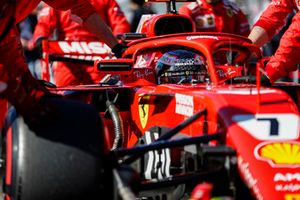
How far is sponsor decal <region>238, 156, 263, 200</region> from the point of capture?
13.4 ft

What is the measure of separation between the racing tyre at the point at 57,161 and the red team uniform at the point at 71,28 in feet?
18.5

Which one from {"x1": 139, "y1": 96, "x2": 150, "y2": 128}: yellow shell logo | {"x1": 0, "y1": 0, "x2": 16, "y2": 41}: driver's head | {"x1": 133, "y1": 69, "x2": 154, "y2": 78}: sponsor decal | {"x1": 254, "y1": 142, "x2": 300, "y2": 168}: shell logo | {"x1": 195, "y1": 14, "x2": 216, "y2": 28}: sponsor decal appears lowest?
{"x1": 254, "y1": 142, "x2": 300, "y2": 168}: shell logo

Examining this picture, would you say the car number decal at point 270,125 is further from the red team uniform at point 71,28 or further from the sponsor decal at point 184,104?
the red team uniform at point 71,28

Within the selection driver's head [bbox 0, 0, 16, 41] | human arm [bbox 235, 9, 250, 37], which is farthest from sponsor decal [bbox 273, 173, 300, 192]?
human arm [bbox 235, 9, 250, 37]

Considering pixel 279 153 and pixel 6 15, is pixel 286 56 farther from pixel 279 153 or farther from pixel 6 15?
pixel 6 15

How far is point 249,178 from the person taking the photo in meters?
4.11

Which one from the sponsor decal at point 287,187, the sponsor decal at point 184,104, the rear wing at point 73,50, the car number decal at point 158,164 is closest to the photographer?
the sponsor decal at point 287,187

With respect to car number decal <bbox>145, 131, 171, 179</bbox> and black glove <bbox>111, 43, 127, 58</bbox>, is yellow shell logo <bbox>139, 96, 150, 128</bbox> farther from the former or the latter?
black glove <bbox>111, 43, 127, 58</bbox>

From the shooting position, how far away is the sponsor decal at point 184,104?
4.64 metres

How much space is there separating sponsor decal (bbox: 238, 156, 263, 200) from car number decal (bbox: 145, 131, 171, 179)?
944mm

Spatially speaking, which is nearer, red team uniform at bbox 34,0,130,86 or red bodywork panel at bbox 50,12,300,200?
red bodywork panel at bbox 50,12,300,200

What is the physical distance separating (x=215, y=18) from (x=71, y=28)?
1.70 metres

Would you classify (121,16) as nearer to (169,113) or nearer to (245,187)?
(169,113)

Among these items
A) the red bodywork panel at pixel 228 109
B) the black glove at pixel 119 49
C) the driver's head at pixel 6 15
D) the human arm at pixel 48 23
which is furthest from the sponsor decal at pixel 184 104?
the human arm at pixel 48 23
